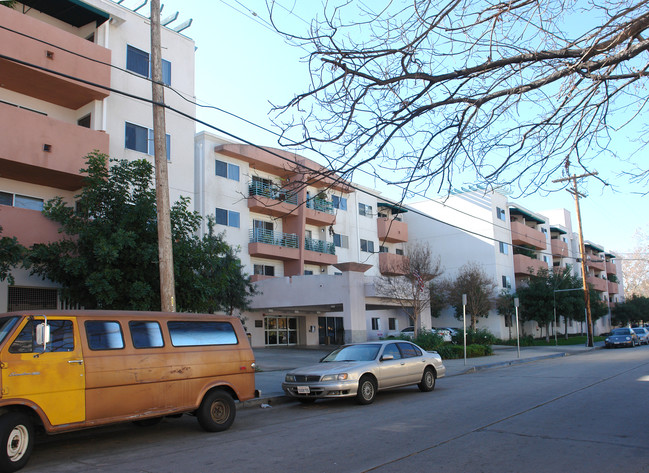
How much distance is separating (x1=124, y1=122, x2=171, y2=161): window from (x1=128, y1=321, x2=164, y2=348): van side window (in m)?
13.2

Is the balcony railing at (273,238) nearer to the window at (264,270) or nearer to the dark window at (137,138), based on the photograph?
the window at (264,270)

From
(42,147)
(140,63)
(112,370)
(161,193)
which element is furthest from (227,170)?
(112,370)

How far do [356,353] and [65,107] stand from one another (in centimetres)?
1429

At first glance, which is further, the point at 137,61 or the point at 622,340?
the point at 622,340

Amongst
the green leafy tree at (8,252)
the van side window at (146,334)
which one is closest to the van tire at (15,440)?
the van side window at (146,334)

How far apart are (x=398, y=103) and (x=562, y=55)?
223 cm

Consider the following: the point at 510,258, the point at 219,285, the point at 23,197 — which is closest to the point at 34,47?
the point at 23,197

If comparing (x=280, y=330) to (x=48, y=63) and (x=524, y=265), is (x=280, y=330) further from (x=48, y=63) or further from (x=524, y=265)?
(x=524, y=265)

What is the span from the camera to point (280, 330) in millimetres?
36062

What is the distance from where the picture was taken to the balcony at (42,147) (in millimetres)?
15781

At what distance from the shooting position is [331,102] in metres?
7.31

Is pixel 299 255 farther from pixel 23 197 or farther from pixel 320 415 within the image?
pixel 320 415

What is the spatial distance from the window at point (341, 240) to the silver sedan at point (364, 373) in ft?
83.0

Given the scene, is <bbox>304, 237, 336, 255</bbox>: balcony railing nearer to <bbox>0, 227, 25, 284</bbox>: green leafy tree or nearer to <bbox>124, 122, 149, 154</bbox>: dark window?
<bbox>124, 122, 149, 154</bbox>: dark window
